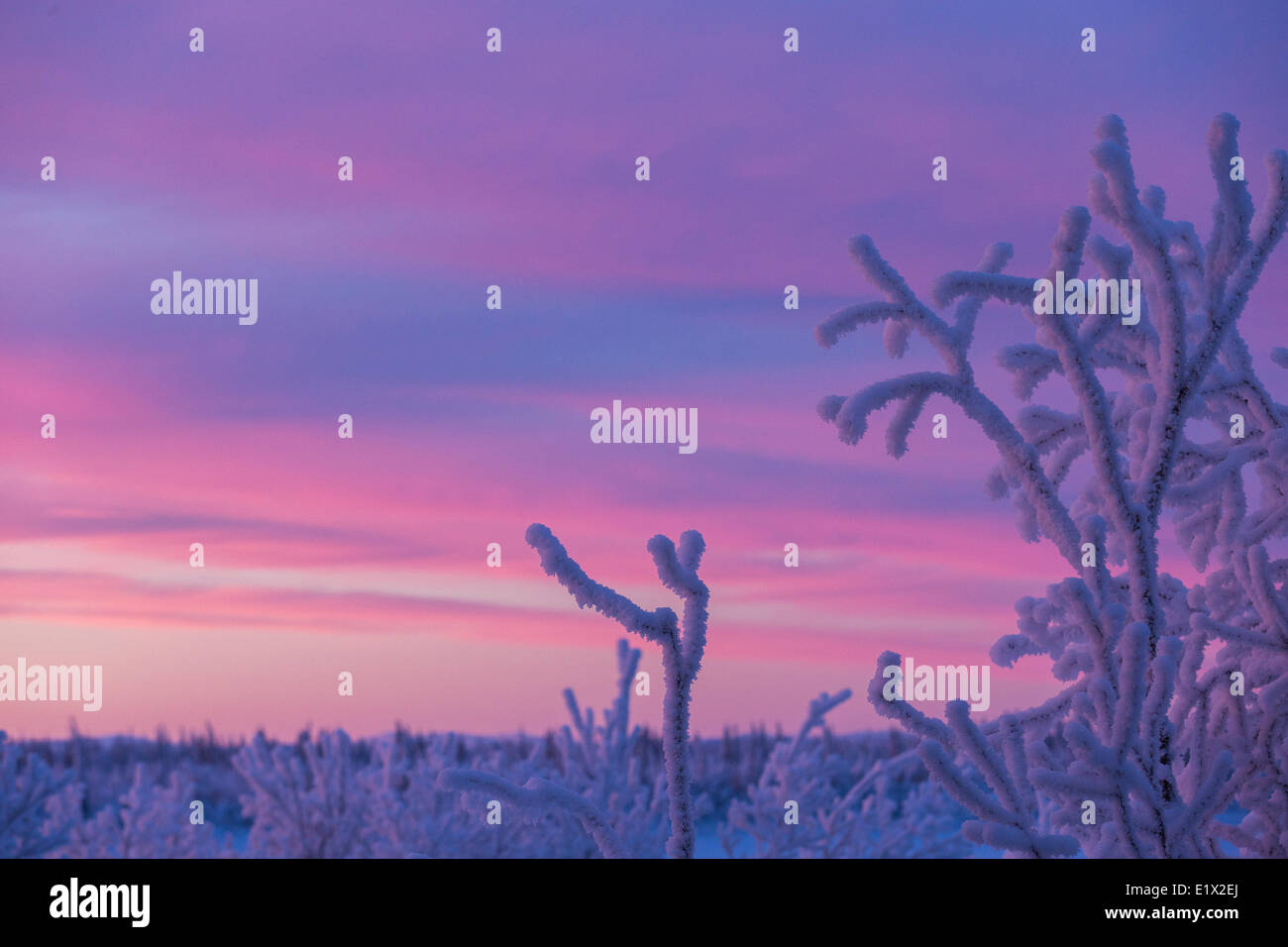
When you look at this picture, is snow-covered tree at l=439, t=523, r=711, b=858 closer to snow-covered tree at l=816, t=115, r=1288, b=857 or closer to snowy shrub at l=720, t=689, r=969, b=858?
snow-covered tree at l=816, t=115, r=1288, b=857

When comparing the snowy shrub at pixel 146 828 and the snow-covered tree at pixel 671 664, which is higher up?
the snow-covered tree at pixel 671 664

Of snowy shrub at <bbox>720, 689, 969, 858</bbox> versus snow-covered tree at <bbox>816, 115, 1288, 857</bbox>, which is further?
snowy shrub at <bbox>720, 689, 969, 858</bbox>

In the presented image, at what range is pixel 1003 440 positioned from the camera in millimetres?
3332

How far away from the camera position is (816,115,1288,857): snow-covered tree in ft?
10.5

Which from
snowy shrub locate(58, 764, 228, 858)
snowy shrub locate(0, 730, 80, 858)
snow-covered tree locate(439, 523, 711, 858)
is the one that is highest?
snow-covered tree locate(439, 523, 711, 858)

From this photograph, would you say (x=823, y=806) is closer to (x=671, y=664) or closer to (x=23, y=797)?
(x=23, y=797)

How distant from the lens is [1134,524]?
132 inches

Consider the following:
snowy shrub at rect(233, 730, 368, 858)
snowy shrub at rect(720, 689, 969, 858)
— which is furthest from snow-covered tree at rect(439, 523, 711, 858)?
snowy shrub at rect(233, 730, 368, 858)

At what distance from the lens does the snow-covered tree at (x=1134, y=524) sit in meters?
3.21

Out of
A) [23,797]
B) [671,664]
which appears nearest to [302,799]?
[23,797]

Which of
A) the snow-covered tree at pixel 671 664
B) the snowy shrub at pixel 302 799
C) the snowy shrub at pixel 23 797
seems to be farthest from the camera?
the snowy shrub at pixel 302 799

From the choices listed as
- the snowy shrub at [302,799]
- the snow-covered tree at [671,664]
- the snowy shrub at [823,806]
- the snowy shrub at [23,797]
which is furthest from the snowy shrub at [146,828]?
the snow-covered tree at [671,664]

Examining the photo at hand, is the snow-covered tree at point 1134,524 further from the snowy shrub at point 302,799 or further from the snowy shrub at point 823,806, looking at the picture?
the snowy shrub at point 302,799
